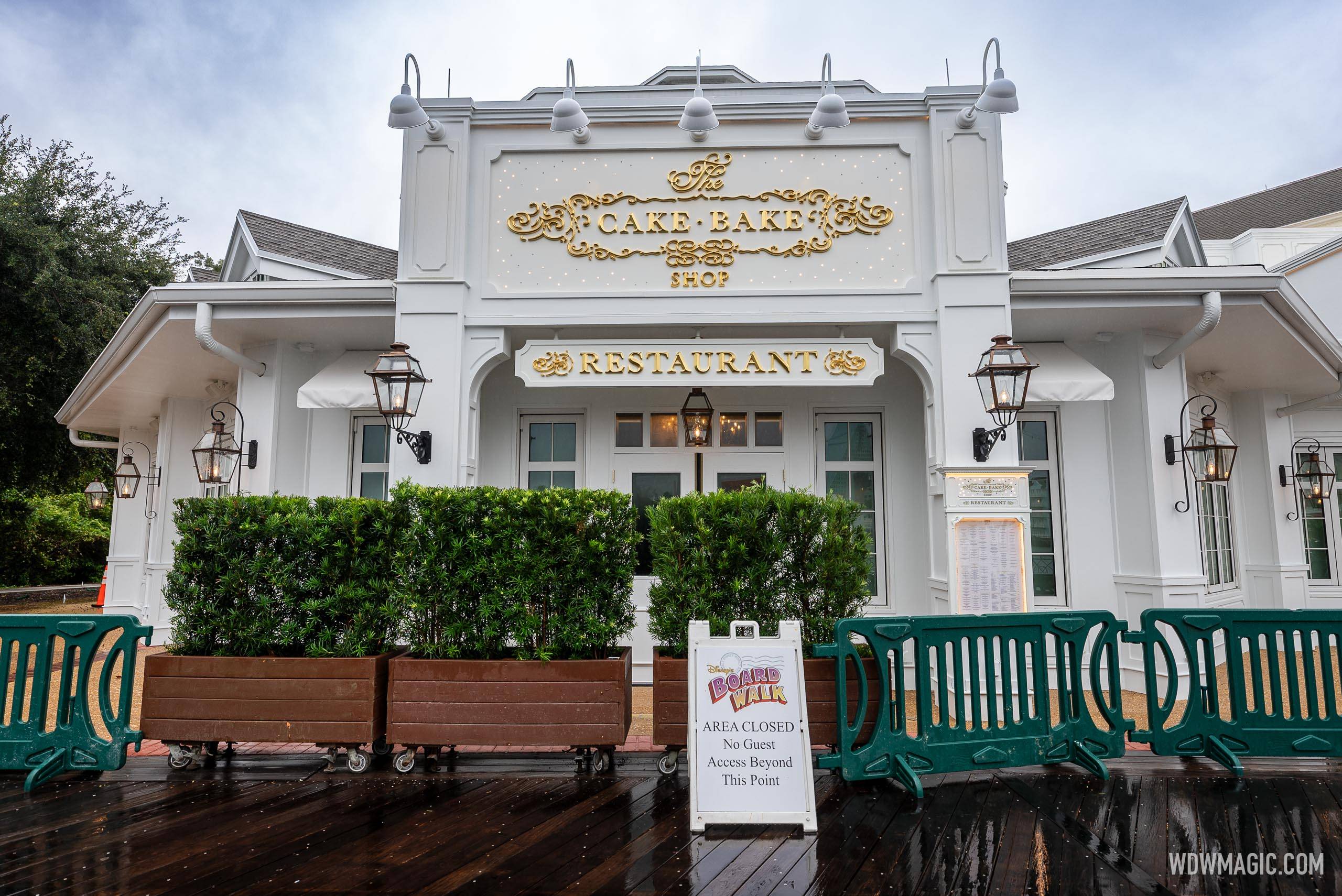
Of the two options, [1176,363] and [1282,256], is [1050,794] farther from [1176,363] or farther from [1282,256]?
[1282,256]

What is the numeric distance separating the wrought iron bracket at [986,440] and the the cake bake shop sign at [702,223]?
2.13 meters

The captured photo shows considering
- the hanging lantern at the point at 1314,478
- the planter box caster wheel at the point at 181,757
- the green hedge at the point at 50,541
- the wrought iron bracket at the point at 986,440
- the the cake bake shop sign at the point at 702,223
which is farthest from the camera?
the green hedge at the point at 50,541

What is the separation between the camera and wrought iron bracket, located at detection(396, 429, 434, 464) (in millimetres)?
6066

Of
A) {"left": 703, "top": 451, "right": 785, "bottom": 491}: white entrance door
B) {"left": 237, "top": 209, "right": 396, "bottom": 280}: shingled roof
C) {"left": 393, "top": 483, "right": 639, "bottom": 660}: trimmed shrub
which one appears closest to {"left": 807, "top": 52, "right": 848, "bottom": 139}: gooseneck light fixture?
{"left": 703, "top": 451, "right": 785, "bottom": 491}: white entrance door

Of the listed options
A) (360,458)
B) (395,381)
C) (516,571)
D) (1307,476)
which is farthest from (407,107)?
(1307,476)

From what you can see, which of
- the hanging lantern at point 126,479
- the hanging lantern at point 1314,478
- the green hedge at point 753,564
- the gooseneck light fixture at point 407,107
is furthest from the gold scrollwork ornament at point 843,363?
the hanging lantern at point 126,479

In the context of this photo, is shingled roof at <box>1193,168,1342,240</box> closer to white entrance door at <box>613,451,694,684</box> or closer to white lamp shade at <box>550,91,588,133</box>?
white entrance door at <box>613,451,694,684</box>

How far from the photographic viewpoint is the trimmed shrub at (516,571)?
423cm

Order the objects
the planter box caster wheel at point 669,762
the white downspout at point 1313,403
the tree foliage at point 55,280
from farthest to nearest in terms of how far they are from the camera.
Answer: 1. the tree foliage at point 55,280
2. the white downspout at point 1313,403
3. the planter box caster wheel at point 669,762

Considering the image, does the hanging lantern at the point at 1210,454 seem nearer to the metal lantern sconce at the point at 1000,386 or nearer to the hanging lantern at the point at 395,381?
the metal lantern sconce at the point at 1000,386

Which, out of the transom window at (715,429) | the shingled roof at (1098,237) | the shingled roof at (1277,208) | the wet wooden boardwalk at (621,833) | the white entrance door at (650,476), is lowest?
the wet wooden boardwalk at (621,833)

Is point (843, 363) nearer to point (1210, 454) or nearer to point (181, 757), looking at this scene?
point (1210, 454)

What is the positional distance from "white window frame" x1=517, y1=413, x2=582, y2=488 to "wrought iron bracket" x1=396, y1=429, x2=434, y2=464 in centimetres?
146

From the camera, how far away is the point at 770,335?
22.2ft
